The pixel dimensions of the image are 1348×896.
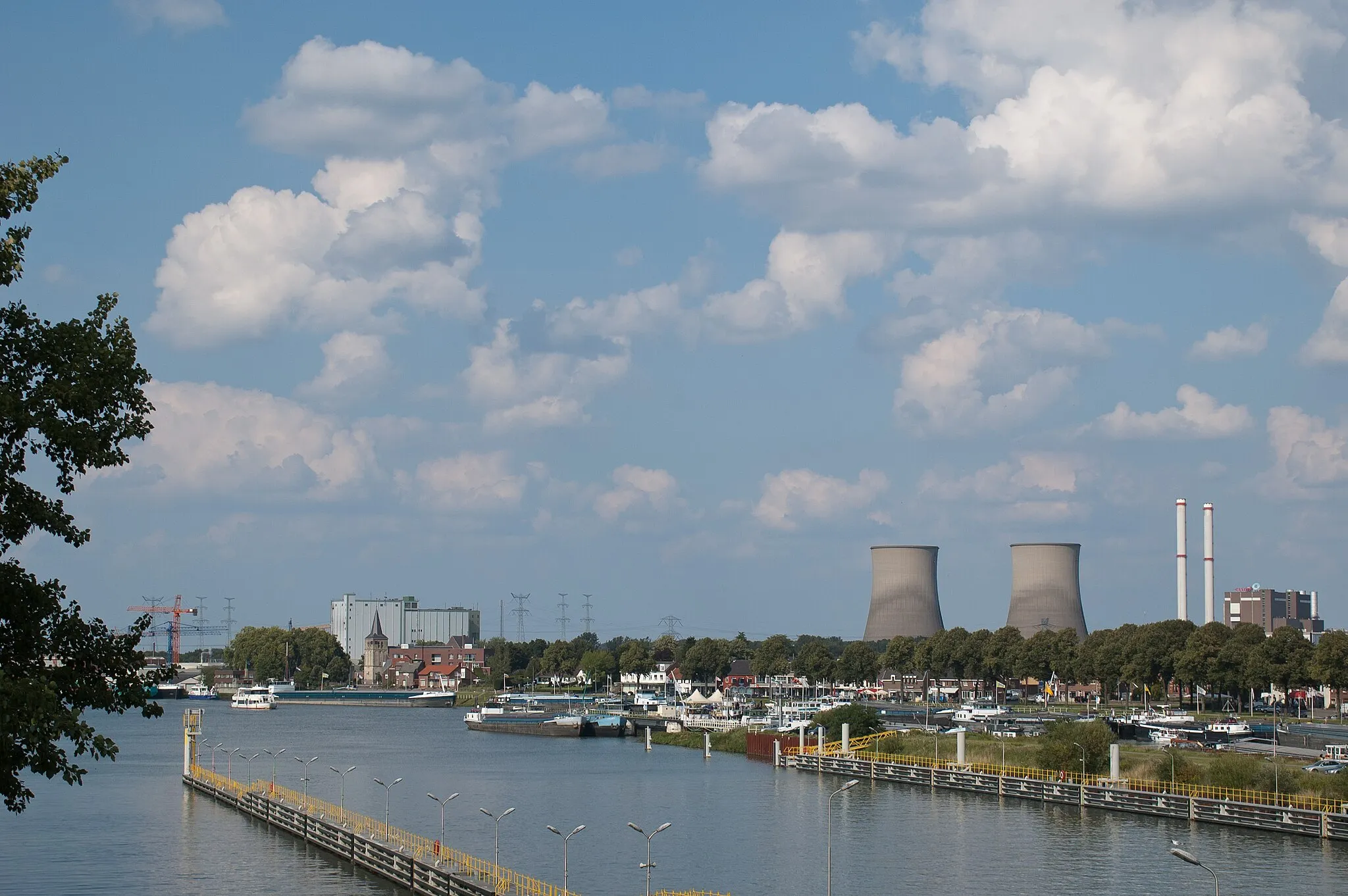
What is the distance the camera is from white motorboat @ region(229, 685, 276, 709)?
183 m

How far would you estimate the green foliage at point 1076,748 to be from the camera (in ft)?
224

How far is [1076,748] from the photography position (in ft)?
226

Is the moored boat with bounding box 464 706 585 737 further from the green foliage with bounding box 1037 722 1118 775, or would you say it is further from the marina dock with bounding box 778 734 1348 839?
the green foliage with bounding box 1037 722 1118 775

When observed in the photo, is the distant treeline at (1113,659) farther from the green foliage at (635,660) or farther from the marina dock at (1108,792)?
the marina dock at (1108,792)

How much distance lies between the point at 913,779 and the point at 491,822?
2538cm

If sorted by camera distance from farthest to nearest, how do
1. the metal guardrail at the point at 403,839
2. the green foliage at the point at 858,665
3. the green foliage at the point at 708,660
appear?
the green foliage at the point at 708,660
the green foliage at the point at 858,665
the metal guardrail at the point at 403,839

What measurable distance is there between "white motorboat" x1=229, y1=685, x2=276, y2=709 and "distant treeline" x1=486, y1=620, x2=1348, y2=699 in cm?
6363

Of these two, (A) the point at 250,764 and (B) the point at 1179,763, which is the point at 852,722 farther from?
(A) the point at 250,764

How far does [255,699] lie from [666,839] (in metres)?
141

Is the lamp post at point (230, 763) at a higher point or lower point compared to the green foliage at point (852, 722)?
lower

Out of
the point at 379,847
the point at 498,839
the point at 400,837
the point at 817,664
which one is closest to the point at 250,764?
the point at 400,837

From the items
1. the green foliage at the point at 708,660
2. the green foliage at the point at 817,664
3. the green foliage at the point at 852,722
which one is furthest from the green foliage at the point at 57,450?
the green foliage at the point at 708,660

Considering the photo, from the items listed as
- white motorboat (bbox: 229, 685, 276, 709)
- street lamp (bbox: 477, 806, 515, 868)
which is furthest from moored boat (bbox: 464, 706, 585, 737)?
street lamp (bbox: 477, 806, 515, 868)

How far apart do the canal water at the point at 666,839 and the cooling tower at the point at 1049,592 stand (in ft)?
174
